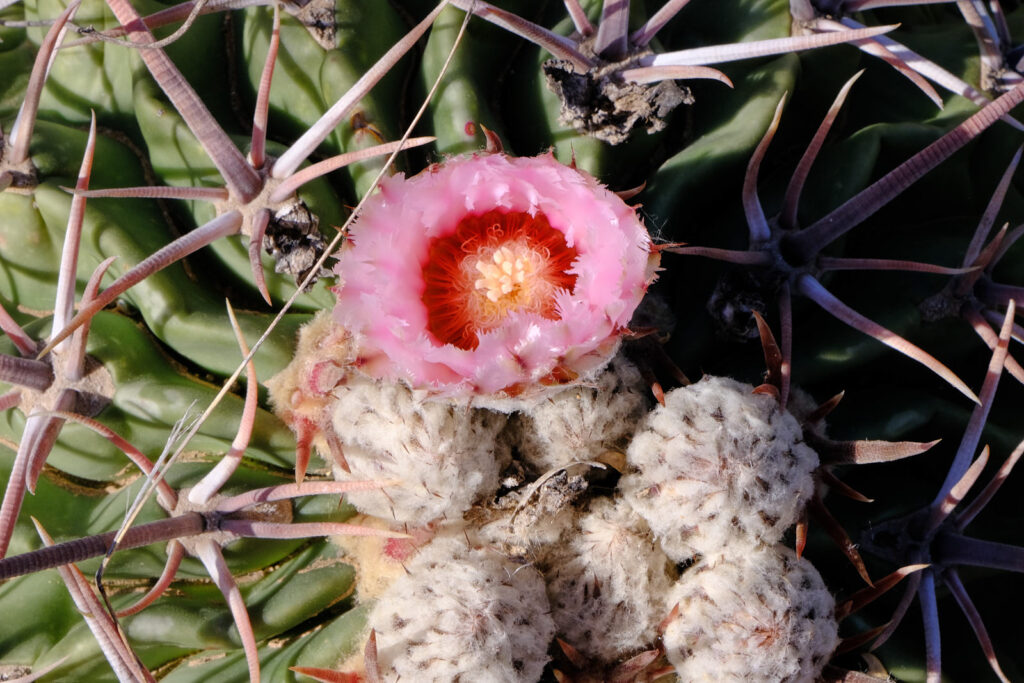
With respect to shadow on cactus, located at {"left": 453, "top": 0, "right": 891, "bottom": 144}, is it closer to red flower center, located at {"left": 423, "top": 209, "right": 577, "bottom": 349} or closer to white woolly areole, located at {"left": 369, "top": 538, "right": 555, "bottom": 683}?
red flower center, located at {"left": 423, "top": 209, "right": 577, "bottom": 349}

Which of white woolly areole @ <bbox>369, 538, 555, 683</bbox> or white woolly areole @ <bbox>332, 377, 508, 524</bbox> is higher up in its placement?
white woolly areole @ <bbox>332, 377, 508, 524</bbox>

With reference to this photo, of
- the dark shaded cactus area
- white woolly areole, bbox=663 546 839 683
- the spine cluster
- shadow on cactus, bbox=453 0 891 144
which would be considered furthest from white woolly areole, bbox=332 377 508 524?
shadow on cactus, bbox=453 0 891 144

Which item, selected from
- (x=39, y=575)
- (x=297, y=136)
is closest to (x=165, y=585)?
(x=39, y=575)

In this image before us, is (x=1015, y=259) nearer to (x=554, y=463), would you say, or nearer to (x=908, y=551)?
(x=908, y=551)

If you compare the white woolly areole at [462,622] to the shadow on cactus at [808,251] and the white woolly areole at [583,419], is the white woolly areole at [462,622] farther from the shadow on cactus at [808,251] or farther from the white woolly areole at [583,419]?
the shadow on cactus at [808,251]

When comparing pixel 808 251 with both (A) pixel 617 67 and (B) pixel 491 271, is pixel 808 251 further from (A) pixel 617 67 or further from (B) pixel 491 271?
(B) pixel 491 271
